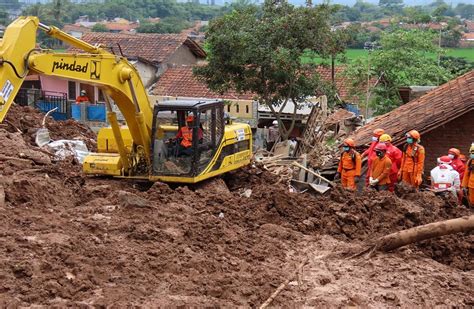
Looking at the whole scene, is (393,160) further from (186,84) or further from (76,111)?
(186,84)

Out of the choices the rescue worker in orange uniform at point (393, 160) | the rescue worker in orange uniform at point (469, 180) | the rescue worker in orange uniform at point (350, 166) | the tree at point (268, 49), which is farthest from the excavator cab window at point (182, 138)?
the tree at point (268, 49)

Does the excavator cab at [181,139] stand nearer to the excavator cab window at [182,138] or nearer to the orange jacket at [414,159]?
the excavator cab window at [182,138]

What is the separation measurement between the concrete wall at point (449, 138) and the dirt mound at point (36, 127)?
25.4 feet

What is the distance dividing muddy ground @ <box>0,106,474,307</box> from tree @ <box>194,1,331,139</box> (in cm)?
927

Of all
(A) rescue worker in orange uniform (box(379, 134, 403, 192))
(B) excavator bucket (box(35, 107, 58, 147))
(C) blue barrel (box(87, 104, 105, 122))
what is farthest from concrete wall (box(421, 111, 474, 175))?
(C) blue barrel (box(87, 104, 105, 122))

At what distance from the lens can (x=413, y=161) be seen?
49.9 ft

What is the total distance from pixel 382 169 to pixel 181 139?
13.0 feet

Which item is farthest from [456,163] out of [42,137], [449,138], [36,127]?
[36,127]

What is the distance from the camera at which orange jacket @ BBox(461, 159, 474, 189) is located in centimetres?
1443

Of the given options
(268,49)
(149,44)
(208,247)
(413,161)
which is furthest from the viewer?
(149,44)

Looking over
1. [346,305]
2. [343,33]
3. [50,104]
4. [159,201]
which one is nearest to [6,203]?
[159,201]

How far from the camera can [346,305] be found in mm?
8844

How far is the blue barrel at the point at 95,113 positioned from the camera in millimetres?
26969

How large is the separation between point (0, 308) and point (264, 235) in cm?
440
